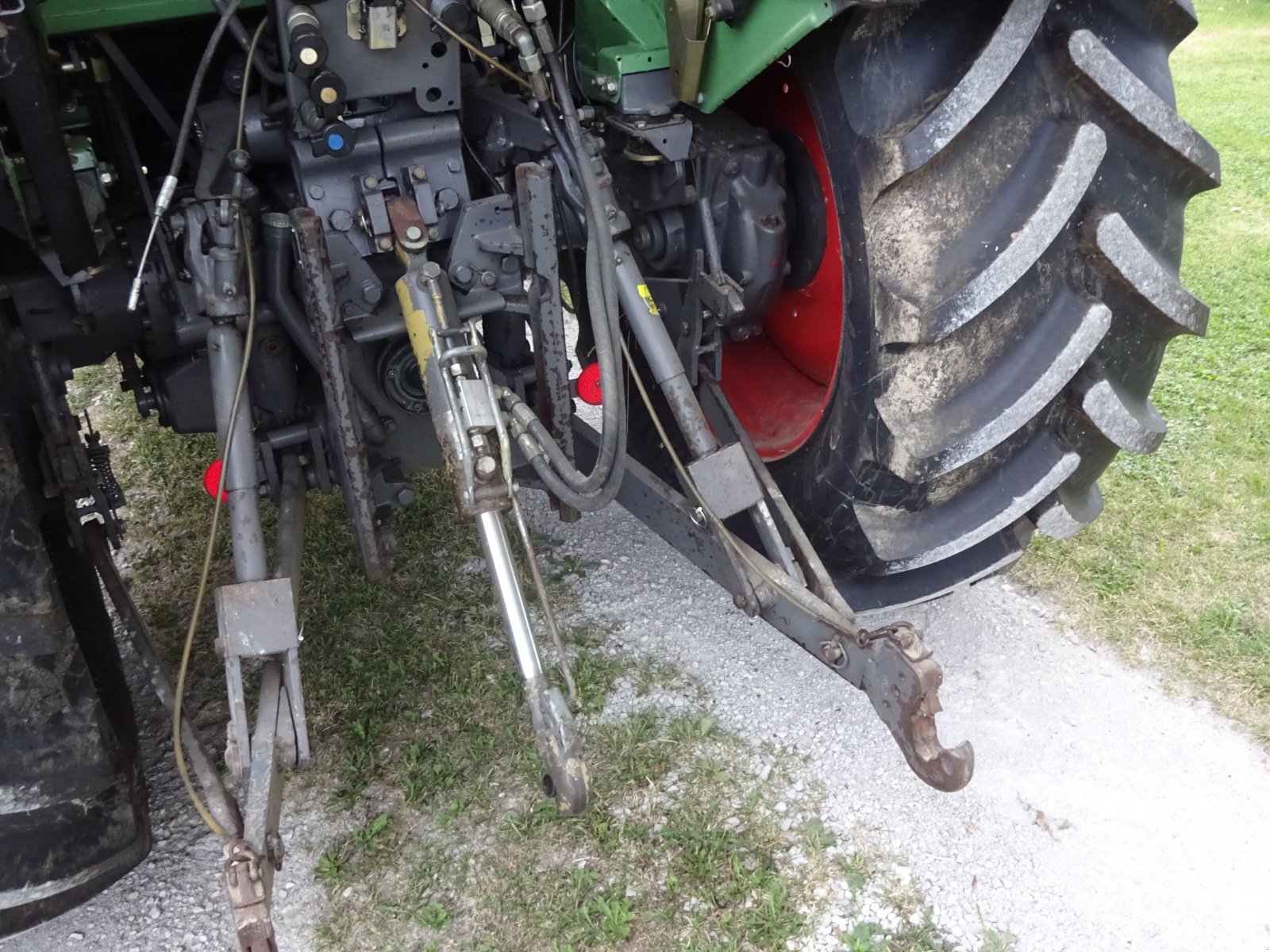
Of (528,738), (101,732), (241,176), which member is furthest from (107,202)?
(528,738)

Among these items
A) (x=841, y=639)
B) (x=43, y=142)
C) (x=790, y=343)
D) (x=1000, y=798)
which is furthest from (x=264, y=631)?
(x=1000, y=798)

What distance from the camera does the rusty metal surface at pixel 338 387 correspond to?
158 cm

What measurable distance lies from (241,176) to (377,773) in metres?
1.16

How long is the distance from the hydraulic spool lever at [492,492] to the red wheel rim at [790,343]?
58 cm

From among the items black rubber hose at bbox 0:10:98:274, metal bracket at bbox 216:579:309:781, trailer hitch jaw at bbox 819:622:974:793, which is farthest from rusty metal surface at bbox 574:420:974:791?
black rubber hose at bbox 0:10:98:274

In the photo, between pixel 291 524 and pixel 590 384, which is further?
pixel 590 384

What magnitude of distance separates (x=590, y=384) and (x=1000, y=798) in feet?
3.90

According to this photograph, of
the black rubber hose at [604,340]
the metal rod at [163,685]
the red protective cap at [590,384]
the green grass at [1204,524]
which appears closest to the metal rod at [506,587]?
the black rubber hose at [604,340]

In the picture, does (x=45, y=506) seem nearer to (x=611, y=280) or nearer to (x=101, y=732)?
(x=101, y=732)

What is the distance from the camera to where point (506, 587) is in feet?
4.88

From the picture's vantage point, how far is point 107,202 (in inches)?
76.3

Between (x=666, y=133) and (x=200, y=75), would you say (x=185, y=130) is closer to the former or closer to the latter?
(x=200, y=75)

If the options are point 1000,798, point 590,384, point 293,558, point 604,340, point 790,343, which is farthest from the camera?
point 590,384

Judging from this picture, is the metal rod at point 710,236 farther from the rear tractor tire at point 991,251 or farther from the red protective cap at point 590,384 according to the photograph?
the red protective cap at point 590,384
